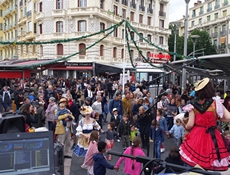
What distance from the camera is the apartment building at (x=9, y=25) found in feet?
145

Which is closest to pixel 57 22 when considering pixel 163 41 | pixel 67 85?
pixel 67 85

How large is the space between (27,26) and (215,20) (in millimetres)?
37801

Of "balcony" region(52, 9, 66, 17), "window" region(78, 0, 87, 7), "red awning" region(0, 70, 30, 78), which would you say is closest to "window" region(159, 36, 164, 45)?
"window" region(78, 0, 87, 7)

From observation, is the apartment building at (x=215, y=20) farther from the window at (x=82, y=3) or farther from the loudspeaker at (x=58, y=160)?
the loudspeaker at (x=58, y=160)

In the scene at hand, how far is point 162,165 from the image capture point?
1.71 metres

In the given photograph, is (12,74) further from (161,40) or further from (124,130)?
(161,40)

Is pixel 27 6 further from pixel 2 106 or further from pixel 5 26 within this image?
pixel 2 106

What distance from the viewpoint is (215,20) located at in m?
49.8

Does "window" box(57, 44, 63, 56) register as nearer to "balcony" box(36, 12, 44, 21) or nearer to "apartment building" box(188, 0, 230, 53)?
"balcony" box(36, 12, 44, 21)

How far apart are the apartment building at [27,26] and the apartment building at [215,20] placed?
120 feet

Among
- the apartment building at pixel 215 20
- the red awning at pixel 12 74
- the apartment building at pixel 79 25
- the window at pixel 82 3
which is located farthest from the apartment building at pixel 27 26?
the apartment building at pixel 215 20

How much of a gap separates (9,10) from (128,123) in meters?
46.8

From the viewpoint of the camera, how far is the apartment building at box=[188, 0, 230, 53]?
155 ft

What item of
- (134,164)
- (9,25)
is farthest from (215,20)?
(134,164)
